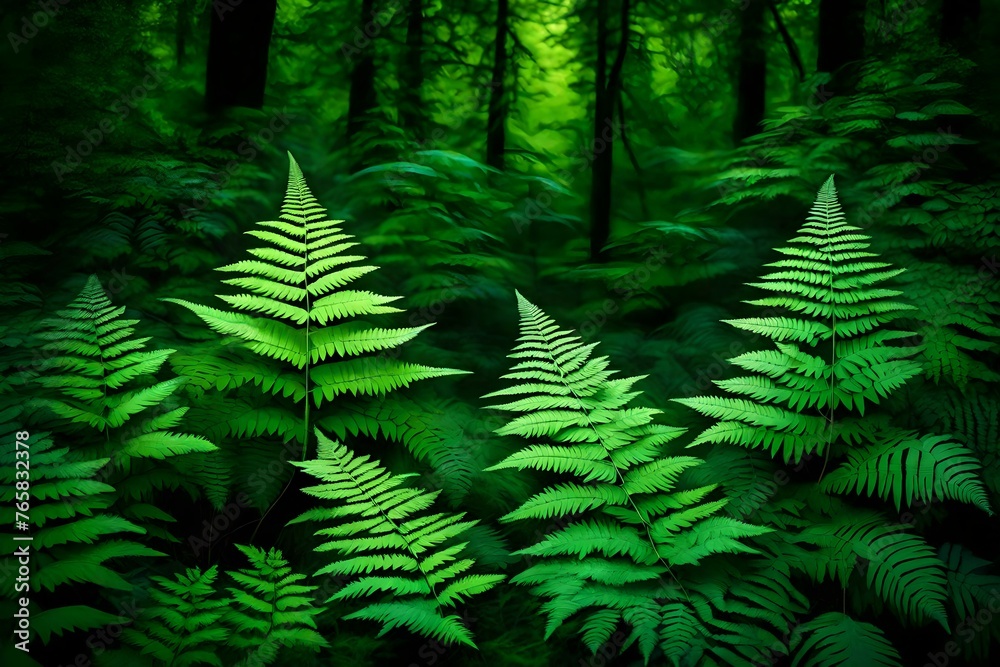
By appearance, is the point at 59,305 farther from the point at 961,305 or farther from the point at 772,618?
the point at 961,305

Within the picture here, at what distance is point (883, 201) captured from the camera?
10.8 feet

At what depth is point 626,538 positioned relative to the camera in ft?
6.79

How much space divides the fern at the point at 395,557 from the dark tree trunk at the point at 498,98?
3470mm

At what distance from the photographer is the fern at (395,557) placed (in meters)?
1.85

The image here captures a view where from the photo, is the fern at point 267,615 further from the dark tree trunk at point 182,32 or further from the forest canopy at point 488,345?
the dark tree trunk at point 182,32

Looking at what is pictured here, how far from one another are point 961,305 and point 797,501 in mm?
1438

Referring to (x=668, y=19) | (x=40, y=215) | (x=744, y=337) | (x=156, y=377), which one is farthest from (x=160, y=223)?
(x=668, y=19)

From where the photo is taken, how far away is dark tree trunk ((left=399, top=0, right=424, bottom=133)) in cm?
470

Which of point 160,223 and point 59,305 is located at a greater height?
point 160,223

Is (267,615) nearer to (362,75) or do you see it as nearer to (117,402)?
(117,402)

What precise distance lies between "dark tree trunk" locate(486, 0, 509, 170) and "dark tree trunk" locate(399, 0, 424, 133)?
0.65m

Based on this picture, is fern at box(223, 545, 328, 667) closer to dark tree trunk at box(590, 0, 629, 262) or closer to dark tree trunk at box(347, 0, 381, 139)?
dark tree trunk at box(590, 0, 629, 262)
